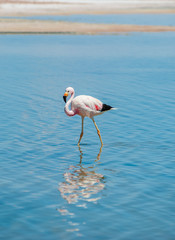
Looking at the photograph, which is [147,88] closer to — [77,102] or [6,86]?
[6,86]

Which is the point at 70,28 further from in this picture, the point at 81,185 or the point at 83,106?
the point at 81,185

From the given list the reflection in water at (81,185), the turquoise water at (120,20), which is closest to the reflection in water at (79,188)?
the reflection in water at (81,185)

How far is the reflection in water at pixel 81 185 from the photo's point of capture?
30.5ft

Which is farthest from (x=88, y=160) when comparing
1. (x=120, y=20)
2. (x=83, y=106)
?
(x=120, y=20)

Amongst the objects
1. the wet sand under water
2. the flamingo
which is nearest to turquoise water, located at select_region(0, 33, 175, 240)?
the flamingo

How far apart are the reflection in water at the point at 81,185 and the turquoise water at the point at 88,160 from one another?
2 centimetres

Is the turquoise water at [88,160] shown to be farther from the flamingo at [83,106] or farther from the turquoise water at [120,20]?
the turquoise water at [120,20]

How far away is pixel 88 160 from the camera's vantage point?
38.6 ft

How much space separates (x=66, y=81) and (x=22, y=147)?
11.3 metres

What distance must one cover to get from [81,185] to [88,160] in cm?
183

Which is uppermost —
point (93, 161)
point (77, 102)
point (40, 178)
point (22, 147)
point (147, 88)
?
point (147, 88)

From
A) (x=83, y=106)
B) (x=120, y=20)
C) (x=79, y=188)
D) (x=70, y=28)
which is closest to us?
(x=79, y=188)

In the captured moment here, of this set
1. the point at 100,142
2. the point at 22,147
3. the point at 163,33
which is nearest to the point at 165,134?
the point at 100,142

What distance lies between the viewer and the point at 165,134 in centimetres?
1388
